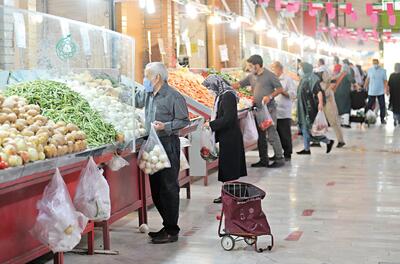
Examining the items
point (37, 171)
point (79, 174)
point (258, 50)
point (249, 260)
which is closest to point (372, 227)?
point (249, 260)

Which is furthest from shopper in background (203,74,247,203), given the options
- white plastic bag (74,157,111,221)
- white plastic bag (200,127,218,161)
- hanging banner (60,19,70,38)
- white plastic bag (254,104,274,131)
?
white plastic bag (254,104,274,131)

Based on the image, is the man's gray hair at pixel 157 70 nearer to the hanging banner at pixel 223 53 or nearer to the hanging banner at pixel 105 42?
the hanging banner at pixel 105 42

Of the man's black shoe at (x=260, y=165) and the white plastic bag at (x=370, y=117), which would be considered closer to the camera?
the man's black shoe at (x=260, y=165)

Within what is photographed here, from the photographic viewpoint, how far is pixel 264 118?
1048 cm

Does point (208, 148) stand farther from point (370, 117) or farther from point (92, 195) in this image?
point (370, 117)

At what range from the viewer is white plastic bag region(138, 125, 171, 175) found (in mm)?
6129

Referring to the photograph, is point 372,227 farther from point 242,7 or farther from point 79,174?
point 242,7

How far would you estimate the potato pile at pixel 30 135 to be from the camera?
4.68 metres

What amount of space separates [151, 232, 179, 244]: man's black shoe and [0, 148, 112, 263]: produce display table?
1.27 meters

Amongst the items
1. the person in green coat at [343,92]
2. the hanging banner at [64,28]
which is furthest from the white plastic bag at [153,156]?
the person in green coat at [343,92]

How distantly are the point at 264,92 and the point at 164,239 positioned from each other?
4.65 meters

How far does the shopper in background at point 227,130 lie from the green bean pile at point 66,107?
142 cm

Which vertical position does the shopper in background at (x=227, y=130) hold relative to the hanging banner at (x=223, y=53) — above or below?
below

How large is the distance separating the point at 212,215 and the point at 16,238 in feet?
9.79
